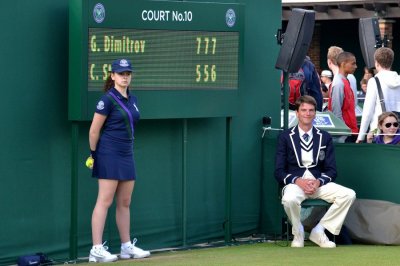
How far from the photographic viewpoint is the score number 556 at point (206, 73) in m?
11.9

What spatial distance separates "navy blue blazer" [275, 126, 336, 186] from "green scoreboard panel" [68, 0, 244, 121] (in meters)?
0.72

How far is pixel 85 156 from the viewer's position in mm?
11195

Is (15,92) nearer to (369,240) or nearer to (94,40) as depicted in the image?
(94,40)

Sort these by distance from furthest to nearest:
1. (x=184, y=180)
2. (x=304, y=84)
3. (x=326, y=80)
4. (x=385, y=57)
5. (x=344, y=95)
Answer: (x=326, y=80) → (x=344, y=95) → (x=304, y=84) → (x=385, y=57) → (x=184, y=180)

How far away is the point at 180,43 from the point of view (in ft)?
38.2

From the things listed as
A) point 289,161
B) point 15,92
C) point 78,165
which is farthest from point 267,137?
point 15,92

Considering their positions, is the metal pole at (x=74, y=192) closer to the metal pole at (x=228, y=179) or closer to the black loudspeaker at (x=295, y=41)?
the metal pole at (x=228, y=179)

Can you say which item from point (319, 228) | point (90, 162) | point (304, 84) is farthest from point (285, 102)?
point (90, 162)

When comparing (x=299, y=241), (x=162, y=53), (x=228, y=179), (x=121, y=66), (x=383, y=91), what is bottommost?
(x=299, y=241)

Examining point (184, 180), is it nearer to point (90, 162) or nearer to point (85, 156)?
point (85, 156)

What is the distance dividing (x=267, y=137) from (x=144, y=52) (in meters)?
2.57

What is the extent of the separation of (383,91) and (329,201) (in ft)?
7.47

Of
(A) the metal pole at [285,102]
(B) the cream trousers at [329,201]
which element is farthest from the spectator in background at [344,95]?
(B) the cream trousers at [329,201]

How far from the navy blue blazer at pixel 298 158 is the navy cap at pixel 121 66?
2.38 m
